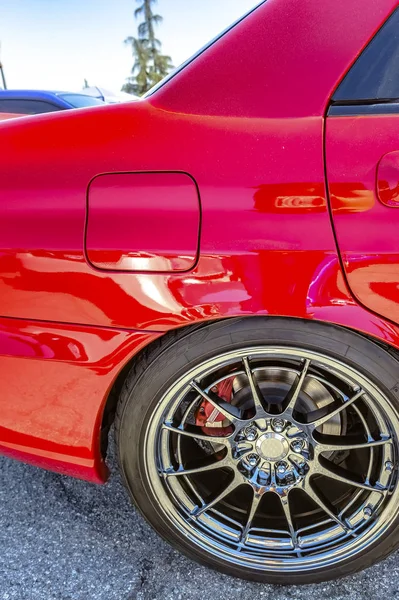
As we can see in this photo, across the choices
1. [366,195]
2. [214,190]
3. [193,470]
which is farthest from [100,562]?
[366,195]

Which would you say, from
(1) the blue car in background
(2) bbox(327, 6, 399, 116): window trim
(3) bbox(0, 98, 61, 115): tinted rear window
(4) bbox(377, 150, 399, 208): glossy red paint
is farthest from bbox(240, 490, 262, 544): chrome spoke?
(3) bbox(0, 98, 61, 115): tinted rear window

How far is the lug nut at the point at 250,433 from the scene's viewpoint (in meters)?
1.44

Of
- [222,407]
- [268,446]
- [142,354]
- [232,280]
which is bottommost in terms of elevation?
[268,446]

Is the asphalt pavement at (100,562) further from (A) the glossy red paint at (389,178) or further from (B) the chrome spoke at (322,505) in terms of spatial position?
(A) the glossy red paint at (389,178)

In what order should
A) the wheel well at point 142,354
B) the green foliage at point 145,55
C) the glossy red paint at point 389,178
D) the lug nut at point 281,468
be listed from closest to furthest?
the glossy red paint at point 389,178 → the wheel well at point 142,354 → the lug nut at point 281,468 → the green foliage at point 145,55

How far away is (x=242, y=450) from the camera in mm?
1464

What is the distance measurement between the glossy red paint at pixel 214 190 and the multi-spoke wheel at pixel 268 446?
0.10m

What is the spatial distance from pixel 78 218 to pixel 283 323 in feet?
2.05

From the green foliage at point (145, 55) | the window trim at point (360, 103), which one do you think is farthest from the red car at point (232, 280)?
the green foliage at point (145, 55)

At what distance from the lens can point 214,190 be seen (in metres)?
1.20

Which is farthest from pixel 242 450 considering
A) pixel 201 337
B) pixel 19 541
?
pixel 19 541

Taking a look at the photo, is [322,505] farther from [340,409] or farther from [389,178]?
[389,178]

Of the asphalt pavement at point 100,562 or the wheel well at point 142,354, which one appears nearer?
the wheel well at point 142,354

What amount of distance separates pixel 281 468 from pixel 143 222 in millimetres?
877
